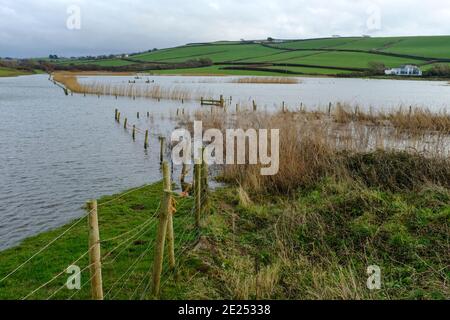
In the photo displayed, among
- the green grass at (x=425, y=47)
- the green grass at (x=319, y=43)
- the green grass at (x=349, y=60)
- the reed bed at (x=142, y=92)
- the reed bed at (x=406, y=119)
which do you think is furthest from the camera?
the green grass at (x=319, y=43)

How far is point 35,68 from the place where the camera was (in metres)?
125

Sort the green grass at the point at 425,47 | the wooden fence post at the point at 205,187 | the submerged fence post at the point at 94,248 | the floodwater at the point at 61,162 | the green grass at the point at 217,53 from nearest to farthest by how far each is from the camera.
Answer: the submerged fence post at the point at 94,248, the wooden fence post at the point at 205,187, the floodwater at the point at 61,162, the green grass at the point at 425,47, the green grass at the point at 217,53

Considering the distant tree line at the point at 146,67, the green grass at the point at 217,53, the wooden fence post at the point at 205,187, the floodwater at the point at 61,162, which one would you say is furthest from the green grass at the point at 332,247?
the green grass at the point at 217,53

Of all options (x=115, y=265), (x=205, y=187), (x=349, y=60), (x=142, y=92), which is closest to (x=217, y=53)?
(x=349, y=60)

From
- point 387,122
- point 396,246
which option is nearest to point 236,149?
point 396,246

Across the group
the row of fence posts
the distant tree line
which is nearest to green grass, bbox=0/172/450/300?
the row of fence posts

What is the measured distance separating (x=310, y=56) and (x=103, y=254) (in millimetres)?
116808

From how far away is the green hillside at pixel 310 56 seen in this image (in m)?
101

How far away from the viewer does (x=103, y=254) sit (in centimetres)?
837

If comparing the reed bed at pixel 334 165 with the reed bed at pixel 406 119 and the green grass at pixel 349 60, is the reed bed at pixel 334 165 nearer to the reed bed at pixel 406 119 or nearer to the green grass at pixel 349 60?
the reed bed at pixel 406 119

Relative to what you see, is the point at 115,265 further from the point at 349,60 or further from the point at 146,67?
the point at 146,67

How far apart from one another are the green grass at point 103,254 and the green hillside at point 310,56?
86.4 metres
